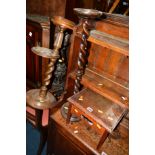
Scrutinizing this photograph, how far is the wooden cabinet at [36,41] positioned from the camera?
2008mm

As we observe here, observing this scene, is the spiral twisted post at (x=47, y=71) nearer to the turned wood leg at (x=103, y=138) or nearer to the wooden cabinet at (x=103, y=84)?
the wooden cabinet at (x=103, y=84)

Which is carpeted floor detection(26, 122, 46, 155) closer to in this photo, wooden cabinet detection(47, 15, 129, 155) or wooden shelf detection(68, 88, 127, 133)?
wooden cabinet detection(47, 15, 129, 155)

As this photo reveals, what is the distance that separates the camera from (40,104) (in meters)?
1.49

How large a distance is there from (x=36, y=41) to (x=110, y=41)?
4.13ft

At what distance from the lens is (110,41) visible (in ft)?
3.75

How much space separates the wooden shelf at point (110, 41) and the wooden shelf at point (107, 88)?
344mm

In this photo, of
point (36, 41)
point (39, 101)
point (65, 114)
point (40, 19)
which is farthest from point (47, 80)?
point (40, 19)

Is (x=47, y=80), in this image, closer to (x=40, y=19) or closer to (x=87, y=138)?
(x=87, y=138)

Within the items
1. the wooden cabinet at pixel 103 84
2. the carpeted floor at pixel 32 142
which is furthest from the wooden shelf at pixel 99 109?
the carpeted floor at pixel 32 142
